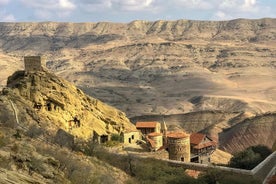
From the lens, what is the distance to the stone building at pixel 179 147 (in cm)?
4272

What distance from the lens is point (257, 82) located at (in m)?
165

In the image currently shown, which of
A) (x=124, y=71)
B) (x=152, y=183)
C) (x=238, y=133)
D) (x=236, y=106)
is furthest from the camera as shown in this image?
(x=124, y=71)

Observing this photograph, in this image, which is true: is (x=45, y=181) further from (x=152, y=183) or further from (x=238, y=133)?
(x=238, y=133)

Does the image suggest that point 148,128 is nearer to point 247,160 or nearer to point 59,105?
point 59,105

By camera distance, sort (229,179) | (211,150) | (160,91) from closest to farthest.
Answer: (229,179)
(211,150)
(160,91)

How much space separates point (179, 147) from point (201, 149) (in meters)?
8.66

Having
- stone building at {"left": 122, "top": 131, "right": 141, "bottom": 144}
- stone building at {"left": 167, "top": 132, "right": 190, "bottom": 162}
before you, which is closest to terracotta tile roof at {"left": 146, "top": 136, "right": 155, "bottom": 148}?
stone building at {"left": 122, "top": 131, "right": 141, "bottom": 144}

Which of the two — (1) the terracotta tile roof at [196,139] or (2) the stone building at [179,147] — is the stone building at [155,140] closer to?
(2) the stone building at [179,147]

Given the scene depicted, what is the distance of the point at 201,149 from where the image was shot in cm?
5075

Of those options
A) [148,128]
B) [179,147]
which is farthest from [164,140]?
[148,128]

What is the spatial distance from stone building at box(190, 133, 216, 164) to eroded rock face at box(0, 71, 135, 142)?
25.5 ft

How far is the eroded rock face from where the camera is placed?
4009 cm

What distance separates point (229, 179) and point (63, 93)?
20.2 m

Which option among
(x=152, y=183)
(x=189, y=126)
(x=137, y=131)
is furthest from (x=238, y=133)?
(x=152, y=183)
